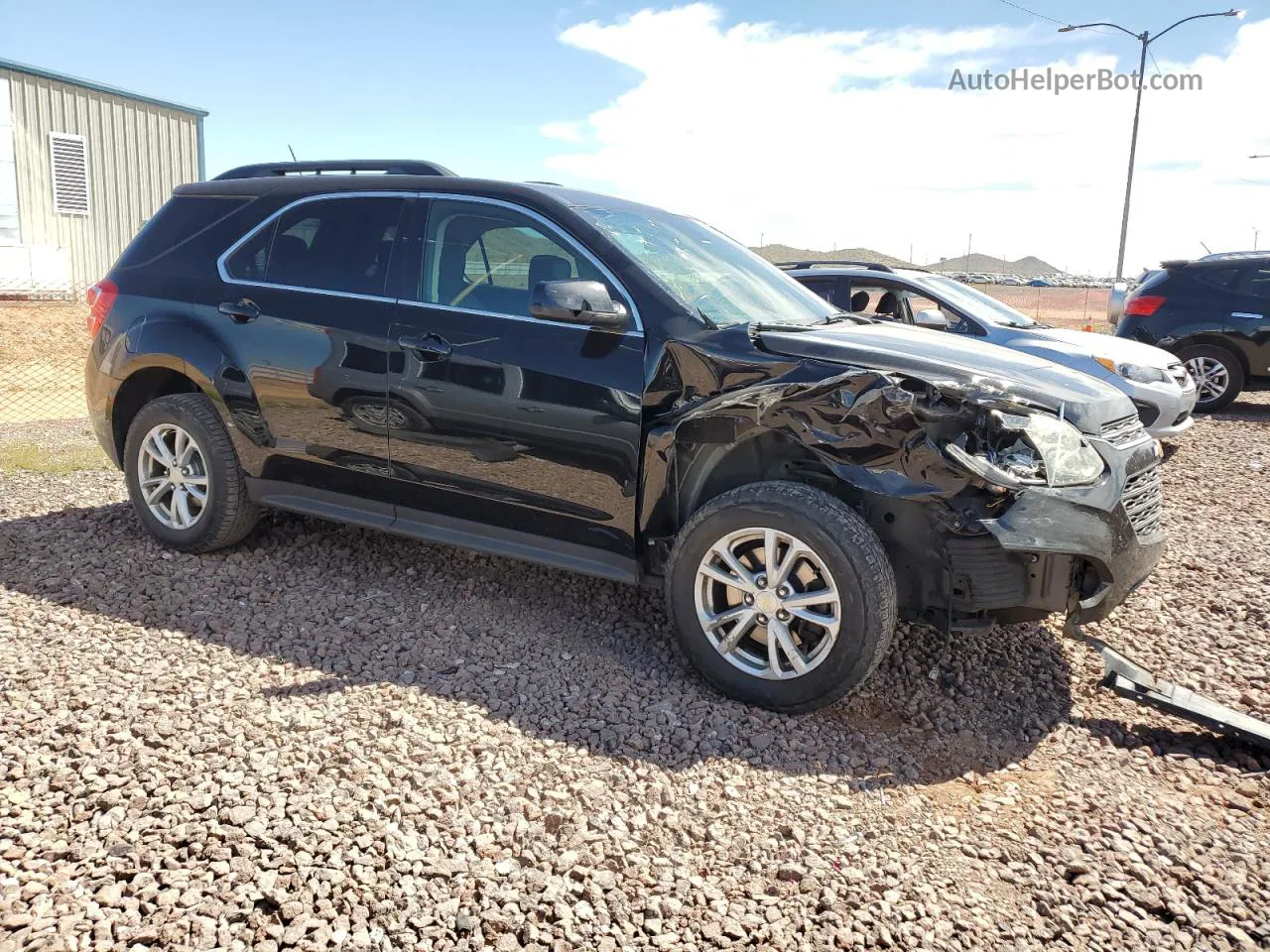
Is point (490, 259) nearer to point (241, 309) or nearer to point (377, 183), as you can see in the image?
point (377, 183)

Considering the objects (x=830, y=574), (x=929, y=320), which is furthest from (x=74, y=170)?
(x=830, y=574)

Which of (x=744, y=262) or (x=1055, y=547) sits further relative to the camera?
(x=744, y=262)

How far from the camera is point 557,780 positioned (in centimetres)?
317

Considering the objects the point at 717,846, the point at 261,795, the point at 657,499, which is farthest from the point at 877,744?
the point at 261,795

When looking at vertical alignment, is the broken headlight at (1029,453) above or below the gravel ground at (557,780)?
above

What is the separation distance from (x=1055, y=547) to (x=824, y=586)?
0.79m

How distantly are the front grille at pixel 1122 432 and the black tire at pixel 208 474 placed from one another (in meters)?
3.95

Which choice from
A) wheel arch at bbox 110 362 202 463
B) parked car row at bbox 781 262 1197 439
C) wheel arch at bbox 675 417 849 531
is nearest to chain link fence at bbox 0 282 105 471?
wheel arch at bbox 110 362 202 463

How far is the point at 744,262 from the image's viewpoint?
485 cm

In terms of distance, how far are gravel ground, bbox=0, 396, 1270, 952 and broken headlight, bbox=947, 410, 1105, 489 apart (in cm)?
98

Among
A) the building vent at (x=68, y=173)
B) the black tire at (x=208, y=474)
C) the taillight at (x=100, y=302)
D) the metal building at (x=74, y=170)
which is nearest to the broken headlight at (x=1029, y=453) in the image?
the black tire at (x=208, y=474)

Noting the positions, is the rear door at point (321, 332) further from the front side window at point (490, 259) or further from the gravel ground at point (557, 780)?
the gravel ground at point (557, 780)

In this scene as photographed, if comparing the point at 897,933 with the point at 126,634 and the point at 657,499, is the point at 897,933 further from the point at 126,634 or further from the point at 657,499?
the point at 126,634

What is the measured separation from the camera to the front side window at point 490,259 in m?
4.16
